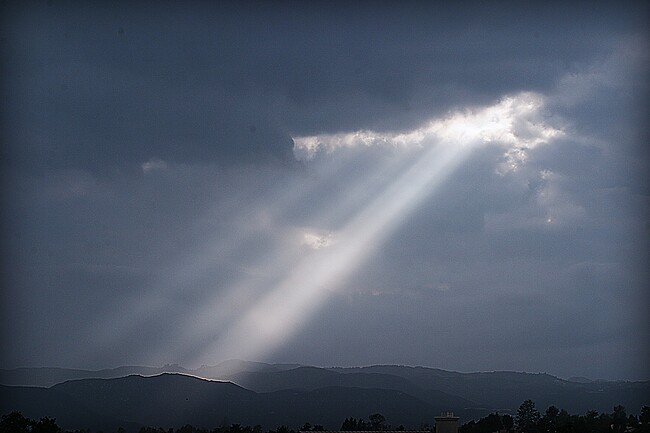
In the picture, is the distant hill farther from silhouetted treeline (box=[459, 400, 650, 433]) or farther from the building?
the building

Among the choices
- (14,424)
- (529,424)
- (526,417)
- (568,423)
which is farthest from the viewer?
(526,417)

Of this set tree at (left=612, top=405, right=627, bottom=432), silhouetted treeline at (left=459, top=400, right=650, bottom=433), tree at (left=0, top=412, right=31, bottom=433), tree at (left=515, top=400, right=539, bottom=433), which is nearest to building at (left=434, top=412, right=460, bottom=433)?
silhouetted treeline at (left=459, top=400, right=650, bottom=433)

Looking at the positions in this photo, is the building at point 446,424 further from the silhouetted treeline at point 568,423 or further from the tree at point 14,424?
the tree at point 14,424

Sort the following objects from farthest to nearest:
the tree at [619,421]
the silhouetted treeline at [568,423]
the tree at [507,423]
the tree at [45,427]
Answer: the tree at [507,423], the tree at [619,421], the silhouetted treeline at [568,423], the tree at [45,427]

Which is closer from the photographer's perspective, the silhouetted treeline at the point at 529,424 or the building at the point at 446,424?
the building at the point at 446,424

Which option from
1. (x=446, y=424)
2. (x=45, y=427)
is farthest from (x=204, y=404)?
(x=446, y=424)

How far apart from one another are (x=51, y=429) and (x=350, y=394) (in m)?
146

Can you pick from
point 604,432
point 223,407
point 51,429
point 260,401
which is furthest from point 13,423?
point 260,401

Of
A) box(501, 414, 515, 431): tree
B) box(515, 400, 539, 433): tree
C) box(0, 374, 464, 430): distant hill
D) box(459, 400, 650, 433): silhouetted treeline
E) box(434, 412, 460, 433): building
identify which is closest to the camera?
box(434, 412, 460, 433): building

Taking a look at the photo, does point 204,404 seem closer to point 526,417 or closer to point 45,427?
point 526,417

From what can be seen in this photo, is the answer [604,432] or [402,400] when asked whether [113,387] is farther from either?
[604,432]

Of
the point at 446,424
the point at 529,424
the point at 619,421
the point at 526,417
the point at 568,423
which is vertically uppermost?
the point at 526,417

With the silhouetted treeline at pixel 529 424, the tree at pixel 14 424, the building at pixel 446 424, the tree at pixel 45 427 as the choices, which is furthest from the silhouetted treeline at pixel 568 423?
the tree at pixel 14 424

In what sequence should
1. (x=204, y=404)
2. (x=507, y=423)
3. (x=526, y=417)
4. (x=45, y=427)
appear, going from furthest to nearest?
(x=204, y=404), (x=526, y=417), (x=507, y=423), (x=45, y=427)
